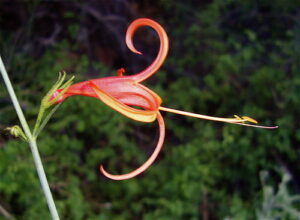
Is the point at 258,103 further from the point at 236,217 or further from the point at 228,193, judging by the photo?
the point at 236,217

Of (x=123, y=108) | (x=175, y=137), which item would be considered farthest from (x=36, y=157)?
(x=175, y=137)

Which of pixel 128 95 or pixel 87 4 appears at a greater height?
pixel 87 4

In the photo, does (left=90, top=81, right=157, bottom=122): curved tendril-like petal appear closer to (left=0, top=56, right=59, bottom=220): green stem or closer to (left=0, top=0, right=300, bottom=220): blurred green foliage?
(left=0, top=56, right=59, bottom=220): green stem

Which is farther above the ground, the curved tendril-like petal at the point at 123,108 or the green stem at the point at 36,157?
the curved tendril-like petal at the point at 123,108

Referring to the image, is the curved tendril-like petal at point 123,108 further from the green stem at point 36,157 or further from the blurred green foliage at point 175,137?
the blurred green foliage at point 175,137

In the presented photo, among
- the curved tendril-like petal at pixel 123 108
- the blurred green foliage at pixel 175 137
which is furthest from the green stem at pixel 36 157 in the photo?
the blurred green foliage at pixel 175 137

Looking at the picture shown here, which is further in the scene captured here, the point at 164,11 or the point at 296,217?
the point at 164,11

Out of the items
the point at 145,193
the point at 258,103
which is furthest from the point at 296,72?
the point at 145,193
